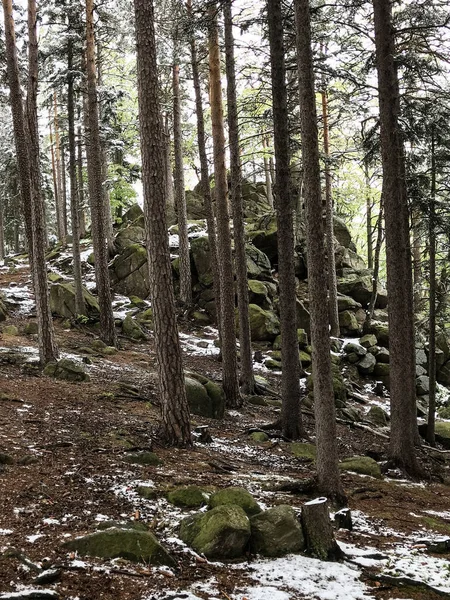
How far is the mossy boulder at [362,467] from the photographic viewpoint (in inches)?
328

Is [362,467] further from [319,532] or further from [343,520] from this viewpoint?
[319,532]

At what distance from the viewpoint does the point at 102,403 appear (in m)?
9.49

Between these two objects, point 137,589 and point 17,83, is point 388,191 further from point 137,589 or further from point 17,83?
point 17,83

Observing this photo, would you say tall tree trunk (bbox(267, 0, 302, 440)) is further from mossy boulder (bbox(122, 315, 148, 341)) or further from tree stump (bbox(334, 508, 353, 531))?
mossy boulder (bbox(122, 315, 148, 341))

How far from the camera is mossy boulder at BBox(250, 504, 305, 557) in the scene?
459 cm

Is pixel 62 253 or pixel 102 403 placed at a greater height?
pixel 62 253

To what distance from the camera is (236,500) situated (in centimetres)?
531

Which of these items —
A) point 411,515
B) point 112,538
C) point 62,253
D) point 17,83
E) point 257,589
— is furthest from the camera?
point 62,253

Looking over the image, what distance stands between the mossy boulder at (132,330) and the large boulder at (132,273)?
355cm

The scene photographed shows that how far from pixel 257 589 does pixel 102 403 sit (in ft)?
20.4

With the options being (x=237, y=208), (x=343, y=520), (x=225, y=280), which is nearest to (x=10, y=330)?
(x=225, y=280)

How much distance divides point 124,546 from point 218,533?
0.87m

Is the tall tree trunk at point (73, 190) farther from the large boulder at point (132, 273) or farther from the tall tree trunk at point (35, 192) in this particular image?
the tall tree trunk at point (35, 192)

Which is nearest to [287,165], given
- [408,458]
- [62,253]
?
[408,458]
